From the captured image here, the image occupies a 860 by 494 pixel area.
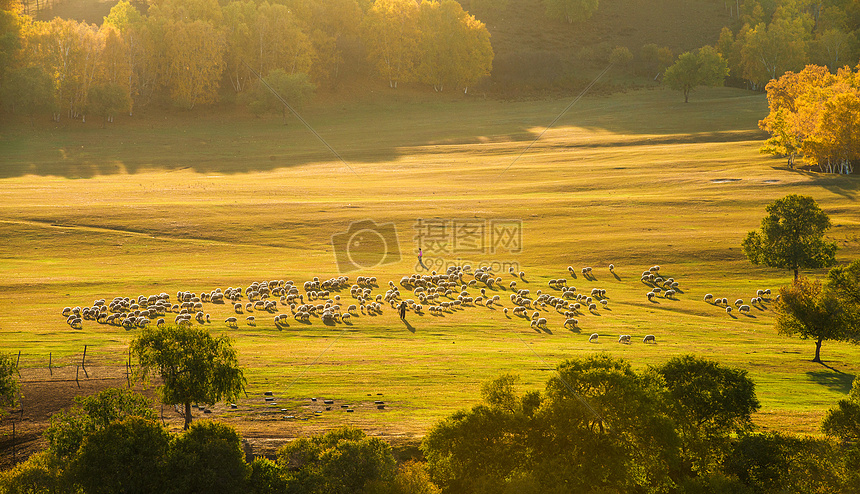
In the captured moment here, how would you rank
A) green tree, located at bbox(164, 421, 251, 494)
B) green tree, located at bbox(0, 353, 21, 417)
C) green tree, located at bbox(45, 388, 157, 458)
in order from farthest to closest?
green tree, located at bbox(0, 353, 21, 417) → green tree, located at bbox(45, 388, 157, 458) → green tree, located at bbox(164, 421, 251, 494)

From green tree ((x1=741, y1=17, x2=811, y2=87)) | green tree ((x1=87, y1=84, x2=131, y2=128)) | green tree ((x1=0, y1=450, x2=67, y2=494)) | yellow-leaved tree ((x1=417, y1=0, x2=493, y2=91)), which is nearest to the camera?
green tree ((x1=0, y1=450, x2=67, y2=494))

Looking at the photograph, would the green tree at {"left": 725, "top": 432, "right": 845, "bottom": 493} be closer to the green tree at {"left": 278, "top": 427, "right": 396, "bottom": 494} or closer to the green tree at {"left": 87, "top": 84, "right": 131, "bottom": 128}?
the green tree at {"left": 278, "top": 427, "right": 396, "bottom": 494}

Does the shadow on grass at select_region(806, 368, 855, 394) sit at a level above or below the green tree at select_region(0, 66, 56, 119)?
below

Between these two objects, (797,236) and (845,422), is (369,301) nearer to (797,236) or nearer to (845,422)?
(845,422)

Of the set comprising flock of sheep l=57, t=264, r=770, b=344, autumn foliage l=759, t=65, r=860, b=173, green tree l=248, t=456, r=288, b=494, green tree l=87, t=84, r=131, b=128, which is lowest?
green tree l=248, t=456, r=288, b=494

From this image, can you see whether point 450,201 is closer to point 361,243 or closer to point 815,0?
point 361,243

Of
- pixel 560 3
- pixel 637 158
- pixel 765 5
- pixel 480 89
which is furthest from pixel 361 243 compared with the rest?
pixel 765 5

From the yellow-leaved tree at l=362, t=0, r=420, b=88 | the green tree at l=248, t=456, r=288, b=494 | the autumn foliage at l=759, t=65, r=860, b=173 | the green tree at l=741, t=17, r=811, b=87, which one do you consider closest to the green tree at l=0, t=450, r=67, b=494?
the green tree at l=248, t=456, r=288, b=494
